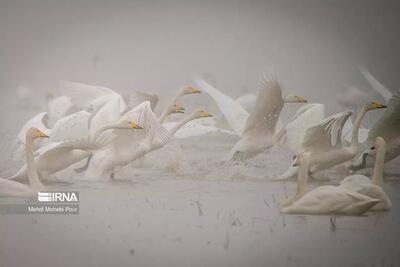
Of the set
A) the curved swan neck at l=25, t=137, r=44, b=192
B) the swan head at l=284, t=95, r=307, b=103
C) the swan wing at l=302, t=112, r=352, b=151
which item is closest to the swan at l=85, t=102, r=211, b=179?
the curved swan neck at l=25, t=137, r=44, b=192

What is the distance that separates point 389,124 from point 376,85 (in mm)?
283

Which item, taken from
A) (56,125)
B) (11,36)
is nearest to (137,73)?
(56,125)

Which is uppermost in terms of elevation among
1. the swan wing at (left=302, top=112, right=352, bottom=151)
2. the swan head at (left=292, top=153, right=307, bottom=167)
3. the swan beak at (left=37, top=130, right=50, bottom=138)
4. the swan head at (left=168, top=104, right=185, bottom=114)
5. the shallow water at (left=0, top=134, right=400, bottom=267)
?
the swan head at (left=168, top=104, right=185, bottom=114)

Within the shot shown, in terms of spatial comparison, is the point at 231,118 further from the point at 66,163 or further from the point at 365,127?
the point at 66,163

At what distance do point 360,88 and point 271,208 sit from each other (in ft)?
3.36

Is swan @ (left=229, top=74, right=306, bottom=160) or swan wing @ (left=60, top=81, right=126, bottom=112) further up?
swan wing @ (left=60, top=81, right=126, bottom=112)

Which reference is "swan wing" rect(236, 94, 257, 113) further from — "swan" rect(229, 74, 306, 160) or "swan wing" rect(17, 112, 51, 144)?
"swan wing" rect(17, 112, 51, 144)

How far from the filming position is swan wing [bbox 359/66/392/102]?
10.3 ft

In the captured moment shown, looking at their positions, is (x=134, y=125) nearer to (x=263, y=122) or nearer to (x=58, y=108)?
(x=58, y=108)

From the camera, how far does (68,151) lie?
10.3 ft

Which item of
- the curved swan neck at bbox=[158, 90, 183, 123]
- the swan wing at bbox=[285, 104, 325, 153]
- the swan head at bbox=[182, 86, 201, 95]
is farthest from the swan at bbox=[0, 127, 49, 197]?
the swan wing at bbox=[285, 104, 325, 153]

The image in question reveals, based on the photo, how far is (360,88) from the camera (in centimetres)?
315

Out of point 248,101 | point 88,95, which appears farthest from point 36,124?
point 248,101

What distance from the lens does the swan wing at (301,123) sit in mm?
3135
